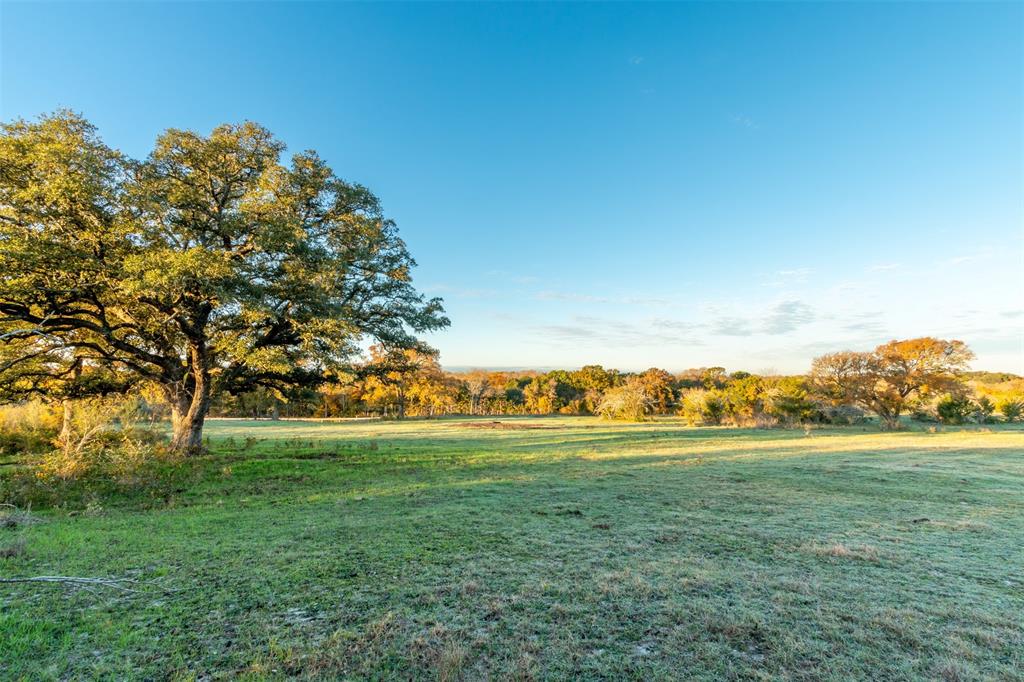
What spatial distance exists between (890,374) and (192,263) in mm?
40910

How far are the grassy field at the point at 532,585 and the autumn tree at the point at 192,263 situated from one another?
5481mm

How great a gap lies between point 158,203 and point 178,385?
6.20 meters

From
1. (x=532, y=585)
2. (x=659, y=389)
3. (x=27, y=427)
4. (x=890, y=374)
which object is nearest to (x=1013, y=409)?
(x=890, y=374)

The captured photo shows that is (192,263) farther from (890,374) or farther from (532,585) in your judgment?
(890,374)

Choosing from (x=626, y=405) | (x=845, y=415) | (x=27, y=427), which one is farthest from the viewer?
(x=626, y=405)

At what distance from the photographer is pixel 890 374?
3041 centimetres

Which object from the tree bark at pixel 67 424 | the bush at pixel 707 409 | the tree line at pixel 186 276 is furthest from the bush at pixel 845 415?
the tree bark at pixel 67 424

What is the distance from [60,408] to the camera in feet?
50.3

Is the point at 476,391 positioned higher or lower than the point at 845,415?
higher

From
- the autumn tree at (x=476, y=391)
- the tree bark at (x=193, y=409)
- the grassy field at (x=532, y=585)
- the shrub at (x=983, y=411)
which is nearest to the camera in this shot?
the grassy field at (x=532, y=585)

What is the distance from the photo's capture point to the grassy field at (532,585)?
3.03m

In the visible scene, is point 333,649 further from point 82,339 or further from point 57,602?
point 82,339

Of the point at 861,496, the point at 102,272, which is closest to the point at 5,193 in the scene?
the point at 102,272

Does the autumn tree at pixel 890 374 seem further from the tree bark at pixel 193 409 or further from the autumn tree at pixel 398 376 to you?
the tree bark at pixel 193 409
